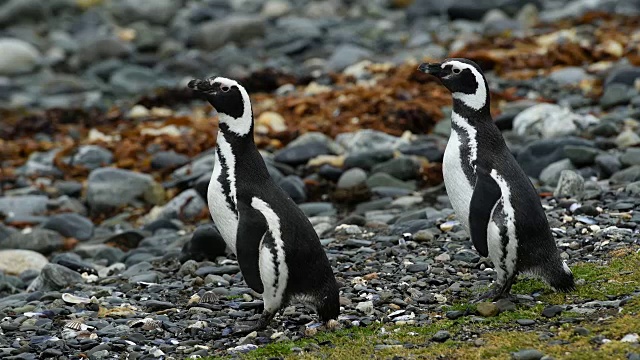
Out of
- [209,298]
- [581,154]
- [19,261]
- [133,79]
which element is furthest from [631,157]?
[133,79]

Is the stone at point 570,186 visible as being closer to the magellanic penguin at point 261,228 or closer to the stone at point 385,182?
the stone at point 385,182

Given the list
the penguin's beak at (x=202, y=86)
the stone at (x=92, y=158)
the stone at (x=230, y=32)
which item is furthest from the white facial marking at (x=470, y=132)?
the stone at (x=230, y=32)

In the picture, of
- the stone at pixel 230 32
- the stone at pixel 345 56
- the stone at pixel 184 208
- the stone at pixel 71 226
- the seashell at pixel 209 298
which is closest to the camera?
the seashell at pixel 209 298

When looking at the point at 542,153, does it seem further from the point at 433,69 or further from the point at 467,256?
the point at 433,69

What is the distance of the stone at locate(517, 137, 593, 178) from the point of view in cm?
1092

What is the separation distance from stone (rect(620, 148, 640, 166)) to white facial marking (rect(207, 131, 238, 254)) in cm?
536

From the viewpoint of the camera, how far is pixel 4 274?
9414mm

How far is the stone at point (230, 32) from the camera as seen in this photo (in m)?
23.4

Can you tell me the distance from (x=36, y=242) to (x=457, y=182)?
5.96 metres

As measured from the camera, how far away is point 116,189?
40.6 feet

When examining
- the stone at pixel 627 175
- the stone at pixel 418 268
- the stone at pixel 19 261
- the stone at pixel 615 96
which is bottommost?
the stone at pixel 19 261

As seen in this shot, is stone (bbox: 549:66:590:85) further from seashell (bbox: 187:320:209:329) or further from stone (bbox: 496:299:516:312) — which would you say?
seashell (bbox: 187:320:209:329)

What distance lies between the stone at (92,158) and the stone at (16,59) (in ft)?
28.9

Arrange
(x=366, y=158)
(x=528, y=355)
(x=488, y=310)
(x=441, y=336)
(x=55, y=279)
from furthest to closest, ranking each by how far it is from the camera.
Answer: (x=366, y=158) → (x=55, y=279) → (x=488, y=310) → (x=441, y=336) → (x=528, y=355)
